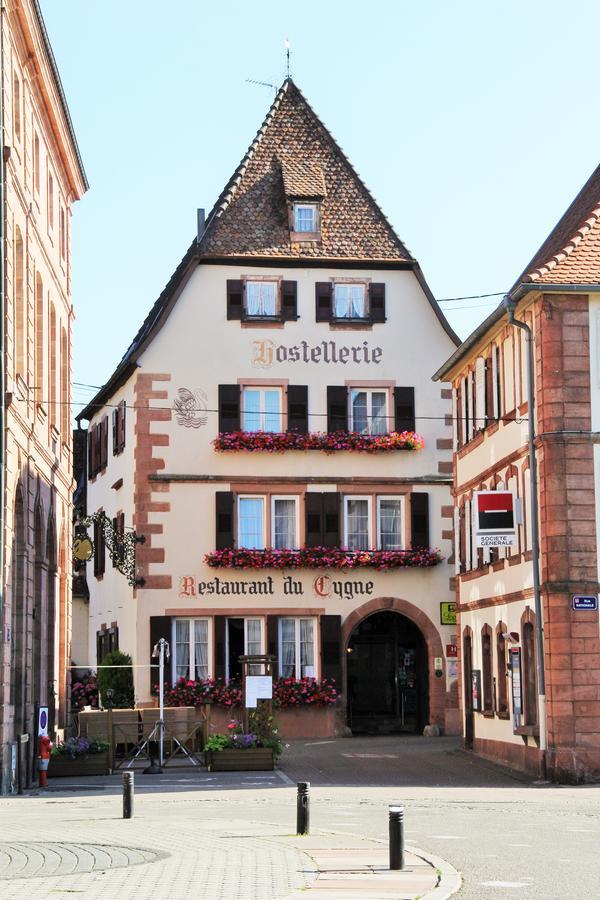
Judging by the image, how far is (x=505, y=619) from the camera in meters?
34.2

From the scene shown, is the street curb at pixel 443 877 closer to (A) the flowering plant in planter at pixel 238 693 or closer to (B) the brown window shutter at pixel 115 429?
(A) the flowering plant in planter at pixel 238 693

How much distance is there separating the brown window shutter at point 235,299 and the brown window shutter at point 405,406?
4676 mm

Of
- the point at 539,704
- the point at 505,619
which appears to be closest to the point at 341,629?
the point at 505,619

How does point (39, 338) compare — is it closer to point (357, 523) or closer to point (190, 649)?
point (190, 649)

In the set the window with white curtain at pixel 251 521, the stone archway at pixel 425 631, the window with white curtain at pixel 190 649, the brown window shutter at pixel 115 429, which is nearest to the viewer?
the window with white curtain at pixel 190 649

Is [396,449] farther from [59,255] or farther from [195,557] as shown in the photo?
[59,255]

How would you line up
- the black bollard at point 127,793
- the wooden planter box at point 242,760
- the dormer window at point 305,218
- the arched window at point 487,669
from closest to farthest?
the black bollard at point 127,793
the wooden planter box at point 242,760
the arched window at point 487,669
the dormer window at point 305,218

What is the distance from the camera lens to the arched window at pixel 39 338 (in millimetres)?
34562

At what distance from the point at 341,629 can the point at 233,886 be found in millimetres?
30762

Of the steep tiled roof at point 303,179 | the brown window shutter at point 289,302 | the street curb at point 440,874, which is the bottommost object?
the street curb at point 440,874

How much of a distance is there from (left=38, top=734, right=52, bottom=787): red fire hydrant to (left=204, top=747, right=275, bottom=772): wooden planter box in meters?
3.29

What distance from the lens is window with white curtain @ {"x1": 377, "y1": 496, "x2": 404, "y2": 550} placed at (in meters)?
44.8

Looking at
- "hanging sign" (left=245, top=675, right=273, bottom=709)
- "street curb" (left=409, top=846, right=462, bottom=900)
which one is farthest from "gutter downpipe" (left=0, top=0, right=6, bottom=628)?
"street curb" (left=409, top=846, right=462, bottom=900)

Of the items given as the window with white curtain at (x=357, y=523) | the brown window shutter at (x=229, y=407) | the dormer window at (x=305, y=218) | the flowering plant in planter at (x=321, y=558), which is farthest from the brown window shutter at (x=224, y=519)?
the dormer window at (x=305, y=218)
